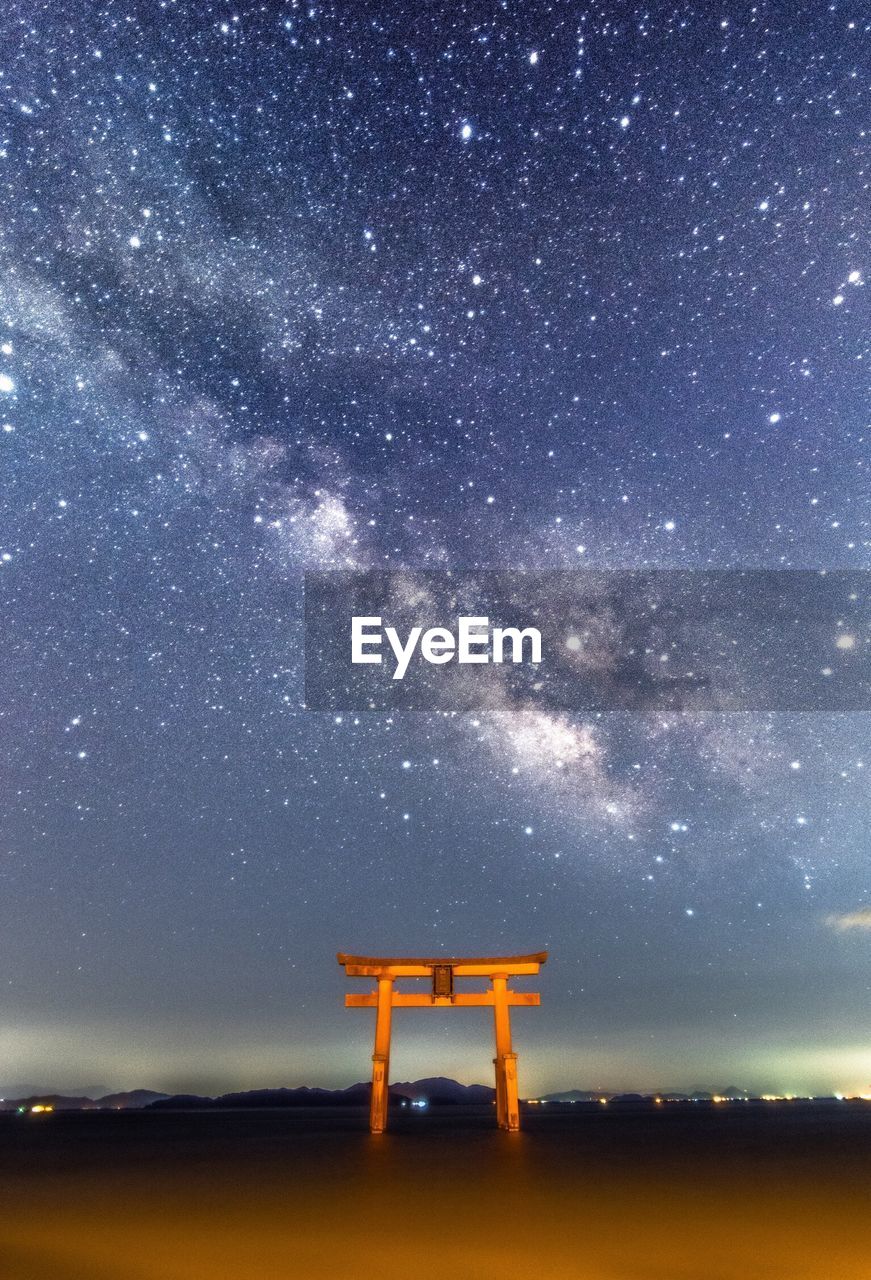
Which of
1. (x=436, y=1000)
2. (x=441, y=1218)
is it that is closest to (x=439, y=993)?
(x=436, y=1000)

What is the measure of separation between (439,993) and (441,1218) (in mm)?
9364

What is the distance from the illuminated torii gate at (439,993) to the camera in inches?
819

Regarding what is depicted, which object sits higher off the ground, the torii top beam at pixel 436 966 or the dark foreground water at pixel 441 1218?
the torii top beam at pixel 436 966

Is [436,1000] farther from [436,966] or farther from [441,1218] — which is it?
[441,1218]

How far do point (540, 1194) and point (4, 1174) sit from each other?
45.5 ft

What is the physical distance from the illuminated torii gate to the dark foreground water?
7.46ft

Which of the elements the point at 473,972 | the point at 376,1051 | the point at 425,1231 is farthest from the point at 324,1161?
the point at 425,1231

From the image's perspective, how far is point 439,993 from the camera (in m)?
20.8

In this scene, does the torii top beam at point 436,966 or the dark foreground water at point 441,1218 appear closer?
the dark foreground water at point 441,1218

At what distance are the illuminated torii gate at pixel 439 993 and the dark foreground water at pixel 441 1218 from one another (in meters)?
2.27

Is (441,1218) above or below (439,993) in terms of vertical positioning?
below

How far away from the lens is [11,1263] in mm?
8633

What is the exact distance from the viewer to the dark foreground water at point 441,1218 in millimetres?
8516

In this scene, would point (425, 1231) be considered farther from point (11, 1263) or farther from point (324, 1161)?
point (324, 1161)
